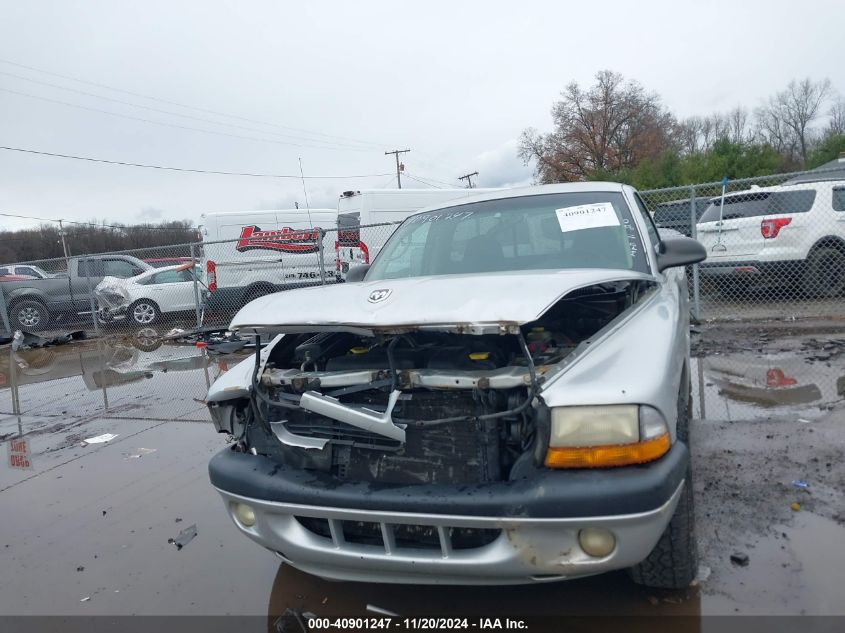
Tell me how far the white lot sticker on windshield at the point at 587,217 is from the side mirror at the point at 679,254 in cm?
33

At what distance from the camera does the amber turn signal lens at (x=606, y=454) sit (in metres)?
1.96

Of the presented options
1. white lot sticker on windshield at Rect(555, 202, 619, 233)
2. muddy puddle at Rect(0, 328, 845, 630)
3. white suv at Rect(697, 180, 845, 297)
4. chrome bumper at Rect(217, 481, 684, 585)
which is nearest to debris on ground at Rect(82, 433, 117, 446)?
muddy puddle at Rect(0, 328, 845, 630)

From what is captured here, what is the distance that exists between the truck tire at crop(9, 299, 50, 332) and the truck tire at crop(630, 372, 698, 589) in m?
14.9

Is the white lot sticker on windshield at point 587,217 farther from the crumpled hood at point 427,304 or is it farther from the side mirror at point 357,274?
the side mirror at point 357,274

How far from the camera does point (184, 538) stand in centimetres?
329

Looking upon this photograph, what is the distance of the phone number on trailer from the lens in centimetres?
233

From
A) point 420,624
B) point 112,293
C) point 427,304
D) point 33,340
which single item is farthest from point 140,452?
point 33,340

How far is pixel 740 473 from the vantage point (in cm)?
347

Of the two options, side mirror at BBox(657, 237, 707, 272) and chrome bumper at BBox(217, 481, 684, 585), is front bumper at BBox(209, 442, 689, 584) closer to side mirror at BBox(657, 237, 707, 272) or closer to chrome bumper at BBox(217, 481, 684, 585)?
chrome bumper at BBox(217, 481, 684, 585)

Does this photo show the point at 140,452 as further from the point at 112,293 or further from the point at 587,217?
the point at 112,293

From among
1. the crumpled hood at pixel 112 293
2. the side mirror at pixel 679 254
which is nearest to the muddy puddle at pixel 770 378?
the side mirror at pixel 679 254

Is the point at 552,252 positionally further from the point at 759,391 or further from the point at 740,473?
the point at 759,391

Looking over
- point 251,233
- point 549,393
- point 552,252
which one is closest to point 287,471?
point 549,393

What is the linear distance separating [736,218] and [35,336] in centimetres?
1337
